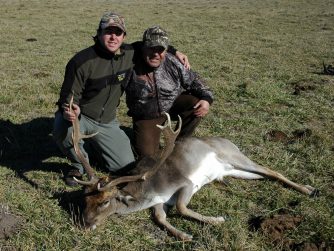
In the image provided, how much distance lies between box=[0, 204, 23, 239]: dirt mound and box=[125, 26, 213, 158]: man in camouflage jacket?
204 cm

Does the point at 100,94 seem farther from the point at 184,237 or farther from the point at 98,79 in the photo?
the point at 184,237

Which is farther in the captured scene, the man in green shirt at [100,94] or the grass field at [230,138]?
the man in green shirt at [100,94]

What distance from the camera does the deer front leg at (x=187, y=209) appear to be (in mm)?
4816

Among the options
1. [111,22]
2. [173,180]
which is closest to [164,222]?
[173,180]

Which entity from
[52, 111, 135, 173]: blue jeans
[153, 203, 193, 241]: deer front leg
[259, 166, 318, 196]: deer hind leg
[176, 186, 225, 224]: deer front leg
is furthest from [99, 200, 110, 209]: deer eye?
[259, 166, 318, 196]: deer hind leg

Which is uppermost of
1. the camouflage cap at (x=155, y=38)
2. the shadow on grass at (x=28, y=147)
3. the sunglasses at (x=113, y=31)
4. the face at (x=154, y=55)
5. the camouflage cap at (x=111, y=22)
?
the camouflage cap at (x=111, y=22)

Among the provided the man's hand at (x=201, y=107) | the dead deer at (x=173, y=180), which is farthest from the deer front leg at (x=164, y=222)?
the man's hand at (x=201, y=107)

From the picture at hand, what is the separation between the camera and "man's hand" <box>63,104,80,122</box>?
5305mm

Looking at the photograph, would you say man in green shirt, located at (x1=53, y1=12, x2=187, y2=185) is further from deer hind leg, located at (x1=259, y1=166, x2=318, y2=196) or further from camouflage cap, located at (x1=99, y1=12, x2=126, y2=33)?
deer hind leg, located at (x1=259, y1=166, x2=318, y2=196)

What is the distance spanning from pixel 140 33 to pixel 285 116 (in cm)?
1139

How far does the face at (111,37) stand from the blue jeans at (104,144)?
0.96 meters

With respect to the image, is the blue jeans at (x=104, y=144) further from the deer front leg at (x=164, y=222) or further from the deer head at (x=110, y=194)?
the deer front leg at (x=164, y=222)

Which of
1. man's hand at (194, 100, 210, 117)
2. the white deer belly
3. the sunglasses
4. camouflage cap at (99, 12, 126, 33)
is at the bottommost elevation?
the white deer belly

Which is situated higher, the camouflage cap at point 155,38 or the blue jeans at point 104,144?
the camouflage cap at point 155,38
